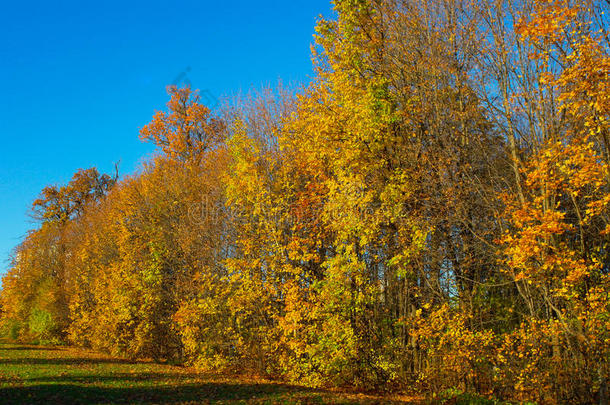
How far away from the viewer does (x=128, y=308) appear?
24.3 meters

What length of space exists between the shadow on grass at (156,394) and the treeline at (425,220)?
61.6 inches

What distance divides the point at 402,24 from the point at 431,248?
26.2 ft

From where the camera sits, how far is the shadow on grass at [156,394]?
471 inches

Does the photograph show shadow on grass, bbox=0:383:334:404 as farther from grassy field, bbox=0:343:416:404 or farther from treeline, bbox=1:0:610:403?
treeline, bbox=1:0:610:403

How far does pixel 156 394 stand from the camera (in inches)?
520

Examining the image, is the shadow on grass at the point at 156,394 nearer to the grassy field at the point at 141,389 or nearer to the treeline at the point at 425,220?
the grassy field at the point at 141,389

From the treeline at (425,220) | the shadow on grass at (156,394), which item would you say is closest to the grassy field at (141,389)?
the shadow on grass at (156,394)

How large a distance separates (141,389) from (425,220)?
10.8 meters

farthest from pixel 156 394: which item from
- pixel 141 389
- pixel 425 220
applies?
pixel 425 220

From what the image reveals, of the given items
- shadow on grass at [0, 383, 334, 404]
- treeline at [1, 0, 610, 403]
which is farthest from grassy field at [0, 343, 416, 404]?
treeline at [1, 0, 610, 403]

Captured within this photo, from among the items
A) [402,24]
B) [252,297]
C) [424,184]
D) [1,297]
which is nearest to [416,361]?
[424,184]

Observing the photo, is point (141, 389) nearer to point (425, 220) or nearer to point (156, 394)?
point (156, 394)

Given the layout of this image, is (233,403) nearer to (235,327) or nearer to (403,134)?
(235,327)

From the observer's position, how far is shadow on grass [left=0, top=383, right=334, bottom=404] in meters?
12.0
